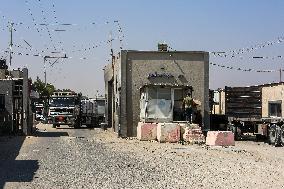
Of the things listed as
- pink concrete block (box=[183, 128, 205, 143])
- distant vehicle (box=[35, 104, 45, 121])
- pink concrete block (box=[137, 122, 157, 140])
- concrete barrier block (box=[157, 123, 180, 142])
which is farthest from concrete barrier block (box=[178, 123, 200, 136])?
distant vehicle (box=[35, 104, 45, 121])

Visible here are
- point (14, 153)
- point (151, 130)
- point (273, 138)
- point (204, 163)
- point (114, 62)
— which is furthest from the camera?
point (114, 62)

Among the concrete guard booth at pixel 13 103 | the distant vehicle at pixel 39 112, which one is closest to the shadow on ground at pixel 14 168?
the concrete guard booth at pixel 13 103

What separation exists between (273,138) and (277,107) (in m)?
5.39

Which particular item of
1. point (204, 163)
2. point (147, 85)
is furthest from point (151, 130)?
point (204, 163)

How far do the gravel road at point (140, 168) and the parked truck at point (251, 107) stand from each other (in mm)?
7787

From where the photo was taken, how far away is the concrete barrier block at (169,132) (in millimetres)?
27109

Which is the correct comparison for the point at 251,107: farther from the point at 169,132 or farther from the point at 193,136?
the point at 169,132

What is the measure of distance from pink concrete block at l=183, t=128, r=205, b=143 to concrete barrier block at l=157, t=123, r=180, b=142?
1.51 feet

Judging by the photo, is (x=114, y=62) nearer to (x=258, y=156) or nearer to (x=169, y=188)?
(x=258, y=156)

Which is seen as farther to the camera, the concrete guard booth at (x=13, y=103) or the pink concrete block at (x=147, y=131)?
the concrete guard booth at (x=13, y=103)

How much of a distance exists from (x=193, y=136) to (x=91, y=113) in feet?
83.4

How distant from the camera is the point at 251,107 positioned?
106ft

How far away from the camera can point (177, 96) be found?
30.3 meters

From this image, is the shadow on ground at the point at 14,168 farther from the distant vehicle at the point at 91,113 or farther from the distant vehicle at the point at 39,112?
the distant vehicle at the point at 39,112
